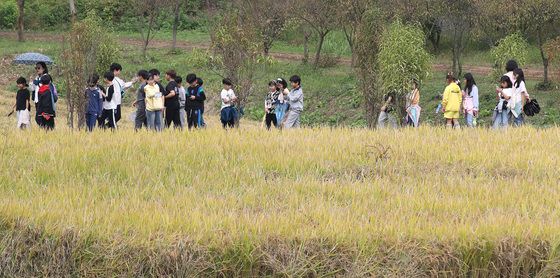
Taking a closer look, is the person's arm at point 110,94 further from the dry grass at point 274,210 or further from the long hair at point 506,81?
the long hair at point 506,81

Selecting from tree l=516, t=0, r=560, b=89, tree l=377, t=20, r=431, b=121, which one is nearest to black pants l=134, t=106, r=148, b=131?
tree l=377, t=20, r=431, b=121

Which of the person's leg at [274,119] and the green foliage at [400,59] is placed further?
the green foliage at [400,59]

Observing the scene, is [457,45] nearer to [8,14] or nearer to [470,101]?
[470,101]

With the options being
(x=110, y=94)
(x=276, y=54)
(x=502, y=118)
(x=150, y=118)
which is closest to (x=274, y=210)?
(x=150, y=118)

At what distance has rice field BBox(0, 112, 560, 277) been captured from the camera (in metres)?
6.51

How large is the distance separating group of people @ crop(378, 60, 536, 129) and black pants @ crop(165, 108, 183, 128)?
3968 mm

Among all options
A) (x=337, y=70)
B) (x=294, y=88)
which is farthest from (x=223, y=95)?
(x=337, y=70)

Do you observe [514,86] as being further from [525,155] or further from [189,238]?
[189,238]

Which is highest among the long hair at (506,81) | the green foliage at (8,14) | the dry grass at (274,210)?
the green foliage at (8,14)

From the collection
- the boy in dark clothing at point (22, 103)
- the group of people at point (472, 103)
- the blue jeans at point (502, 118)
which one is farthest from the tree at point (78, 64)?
the blue jeans at point (502, 118)

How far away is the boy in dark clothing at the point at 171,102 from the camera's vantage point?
53.6 feet

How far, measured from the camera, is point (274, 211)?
7227 millimetres

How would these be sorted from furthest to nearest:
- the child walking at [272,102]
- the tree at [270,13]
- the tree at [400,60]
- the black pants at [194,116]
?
the tree at [270,13] → the tree at [400,60] → the black pants at [194,116] → the child walking at [272,102]

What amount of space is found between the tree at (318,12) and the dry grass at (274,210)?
3037cm
